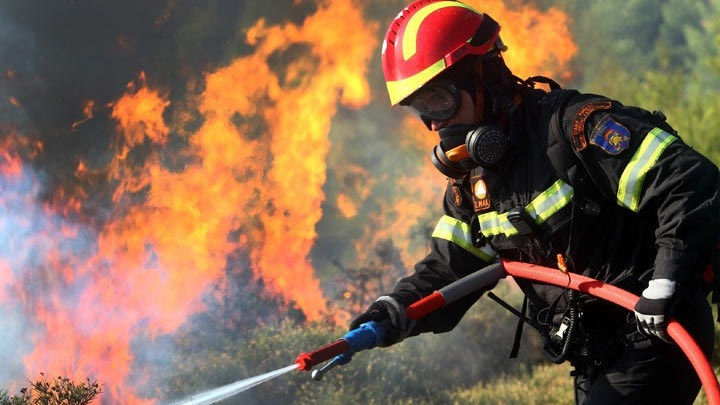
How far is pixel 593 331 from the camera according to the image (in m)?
3.50

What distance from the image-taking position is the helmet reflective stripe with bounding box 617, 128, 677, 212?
121 inches

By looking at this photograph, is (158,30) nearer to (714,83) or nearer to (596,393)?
(596,393)

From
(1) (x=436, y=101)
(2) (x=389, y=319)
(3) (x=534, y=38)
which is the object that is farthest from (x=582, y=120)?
(3) (x=534, y=38)

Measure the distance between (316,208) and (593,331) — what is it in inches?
189

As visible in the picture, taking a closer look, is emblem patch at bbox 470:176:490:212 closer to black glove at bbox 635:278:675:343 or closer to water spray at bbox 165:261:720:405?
water spray at bbox 165:261:720:405

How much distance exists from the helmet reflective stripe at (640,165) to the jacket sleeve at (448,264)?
0.81 metres

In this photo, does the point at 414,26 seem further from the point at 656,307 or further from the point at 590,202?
the point at 656,307

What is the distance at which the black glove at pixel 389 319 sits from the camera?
365 cm

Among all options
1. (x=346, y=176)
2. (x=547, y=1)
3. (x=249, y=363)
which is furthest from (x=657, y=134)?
(x=547, y=1)

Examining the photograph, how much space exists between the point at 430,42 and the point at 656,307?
1349mm

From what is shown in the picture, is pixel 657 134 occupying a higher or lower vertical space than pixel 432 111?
lower

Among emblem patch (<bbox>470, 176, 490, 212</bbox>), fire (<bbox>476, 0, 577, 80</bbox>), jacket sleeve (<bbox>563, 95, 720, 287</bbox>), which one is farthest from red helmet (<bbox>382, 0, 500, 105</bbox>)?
fire (<bbox>476, 0, 577, 80</bbox>)

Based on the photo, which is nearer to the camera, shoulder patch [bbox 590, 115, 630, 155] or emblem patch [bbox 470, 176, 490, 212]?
shoulder patch [bbox 590, 115, 630, 155]

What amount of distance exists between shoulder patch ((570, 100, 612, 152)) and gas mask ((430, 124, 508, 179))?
294mm
